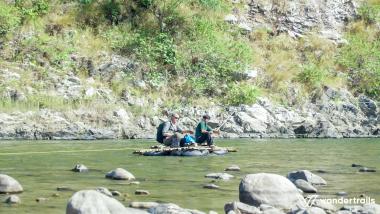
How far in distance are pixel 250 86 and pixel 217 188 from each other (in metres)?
23.1

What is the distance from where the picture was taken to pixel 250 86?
35594 mm

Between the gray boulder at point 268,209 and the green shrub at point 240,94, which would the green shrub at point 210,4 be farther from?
the gray boulder at point 268,209

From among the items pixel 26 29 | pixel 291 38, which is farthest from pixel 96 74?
pixel 291 38

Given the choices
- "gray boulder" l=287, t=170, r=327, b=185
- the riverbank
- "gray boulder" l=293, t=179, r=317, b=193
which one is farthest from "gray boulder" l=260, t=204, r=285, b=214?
the riverbank

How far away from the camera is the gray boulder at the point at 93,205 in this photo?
845 centimetres

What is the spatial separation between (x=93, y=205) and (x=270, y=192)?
3.19 m

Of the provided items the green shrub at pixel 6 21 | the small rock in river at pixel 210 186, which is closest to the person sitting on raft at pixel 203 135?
the small rock in river at pixel 210 186

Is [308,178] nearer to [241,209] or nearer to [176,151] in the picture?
[241,209]

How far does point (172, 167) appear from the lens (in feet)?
56.9

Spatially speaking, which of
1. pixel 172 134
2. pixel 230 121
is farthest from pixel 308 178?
pixel 230 121

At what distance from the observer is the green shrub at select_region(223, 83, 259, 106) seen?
112 ft

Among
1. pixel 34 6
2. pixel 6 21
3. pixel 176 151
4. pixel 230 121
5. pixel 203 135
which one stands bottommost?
pixel 176 151

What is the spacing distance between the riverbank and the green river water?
2591mm

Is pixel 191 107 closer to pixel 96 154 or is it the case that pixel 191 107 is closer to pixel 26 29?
pixel 26 29
